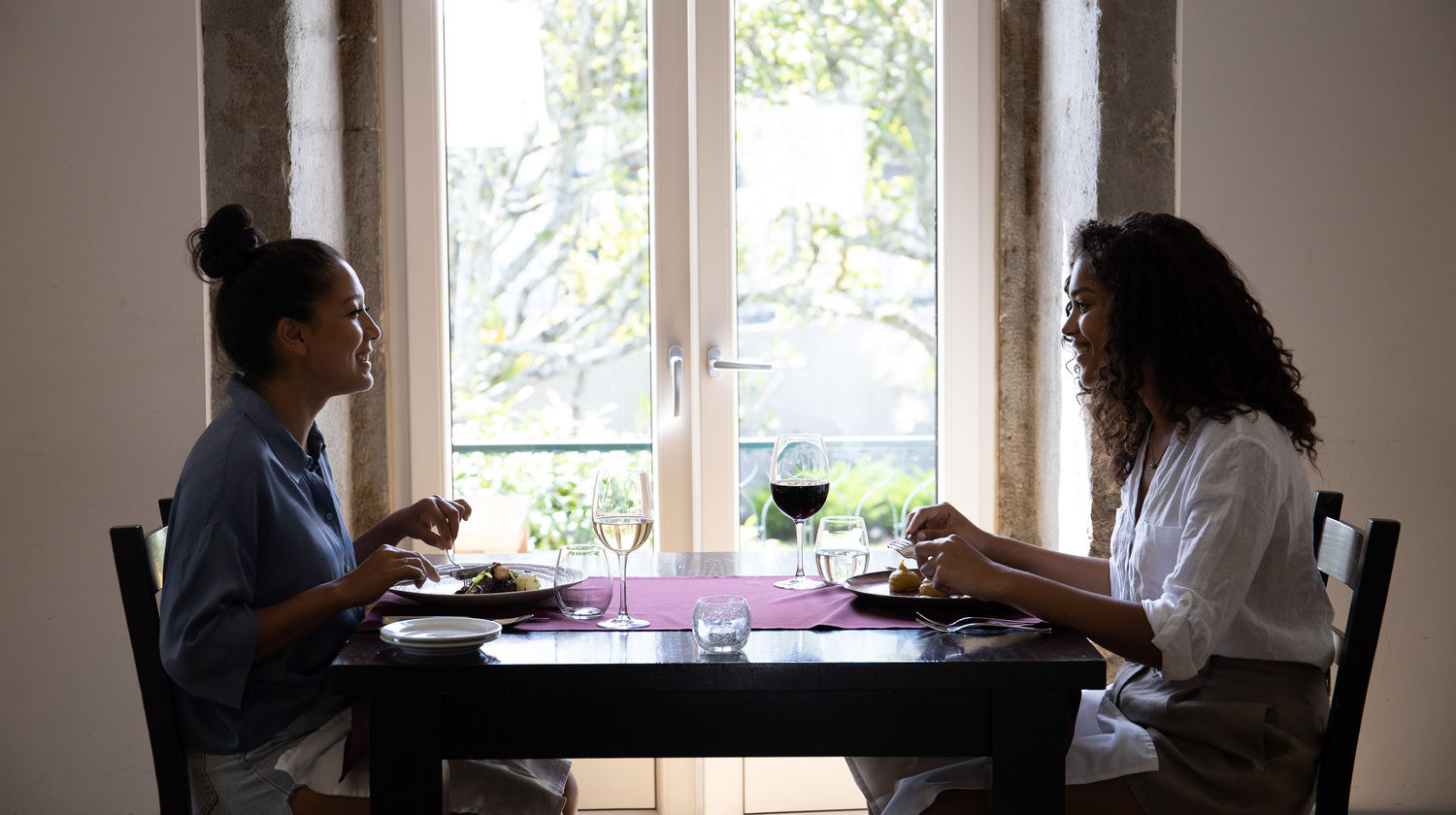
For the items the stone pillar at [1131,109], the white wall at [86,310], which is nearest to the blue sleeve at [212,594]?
the white wall at [86,310]

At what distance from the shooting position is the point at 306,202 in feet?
8.40

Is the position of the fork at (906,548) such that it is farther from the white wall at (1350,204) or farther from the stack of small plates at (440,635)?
the white wall at (1350,204)

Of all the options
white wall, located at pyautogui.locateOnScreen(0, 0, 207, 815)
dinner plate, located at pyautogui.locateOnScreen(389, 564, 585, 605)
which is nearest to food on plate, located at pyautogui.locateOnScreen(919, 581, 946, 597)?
dinner plate, located at pyautogui.locateOnScreen(389, 564, 585, 605)

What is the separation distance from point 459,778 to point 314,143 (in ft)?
5.30

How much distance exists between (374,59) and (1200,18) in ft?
6.14

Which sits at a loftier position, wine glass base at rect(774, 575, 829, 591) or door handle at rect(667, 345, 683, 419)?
door handle at rect(667, 345, 683, 419)

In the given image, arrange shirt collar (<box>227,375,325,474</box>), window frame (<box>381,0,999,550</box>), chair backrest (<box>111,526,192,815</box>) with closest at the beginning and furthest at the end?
chair backrest (<box>111,526,192,815</box>)
shirt collar (<box>227,375,325,474</box>)
window frame (<box>381,0,999,550</box>)

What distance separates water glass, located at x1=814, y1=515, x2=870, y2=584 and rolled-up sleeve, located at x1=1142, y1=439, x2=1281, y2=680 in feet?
1.37

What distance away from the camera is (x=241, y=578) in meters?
1.46

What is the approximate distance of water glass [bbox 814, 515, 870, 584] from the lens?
1.70m

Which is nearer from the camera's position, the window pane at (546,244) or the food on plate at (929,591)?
the food on plate at (929,591)

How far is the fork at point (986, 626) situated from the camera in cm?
147

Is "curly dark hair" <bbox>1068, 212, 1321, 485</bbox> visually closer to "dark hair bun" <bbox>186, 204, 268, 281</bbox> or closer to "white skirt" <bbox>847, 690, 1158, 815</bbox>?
"white skirt" <bbox>847, 690, 1158, 815</bbox>

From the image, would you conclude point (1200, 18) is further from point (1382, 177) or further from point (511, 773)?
point (511, 773)
